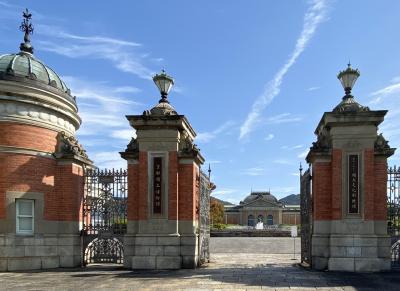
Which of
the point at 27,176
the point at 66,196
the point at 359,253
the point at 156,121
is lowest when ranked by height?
the point at 359,253

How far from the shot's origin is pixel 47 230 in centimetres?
1479

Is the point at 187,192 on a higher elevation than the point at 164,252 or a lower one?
higher

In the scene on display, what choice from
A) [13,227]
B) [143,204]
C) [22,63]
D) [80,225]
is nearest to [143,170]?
[143,204]

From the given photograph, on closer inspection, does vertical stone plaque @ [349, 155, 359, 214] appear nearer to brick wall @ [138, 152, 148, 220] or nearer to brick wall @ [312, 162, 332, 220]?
brick wall @ [312, 162, 332, 220]

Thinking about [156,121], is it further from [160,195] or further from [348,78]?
[348,78]

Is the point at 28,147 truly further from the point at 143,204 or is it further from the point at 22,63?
the point at 143,204

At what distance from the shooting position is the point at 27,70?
15.1 meters

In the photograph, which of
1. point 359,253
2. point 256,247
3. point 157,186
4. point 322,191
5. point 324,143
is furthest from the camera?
point 256,247

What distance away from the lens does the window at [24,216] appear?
1438 cm

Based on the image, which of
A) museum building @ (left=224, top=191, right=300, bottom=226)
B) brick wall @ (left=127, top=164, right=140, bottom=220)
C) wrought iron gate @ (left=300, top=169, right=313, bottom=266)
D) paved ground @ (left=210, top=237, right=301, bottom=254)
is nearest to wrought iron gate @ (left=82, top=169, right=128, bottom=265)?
brick wall @ (left=127, top=164, right=140, bottom=220)

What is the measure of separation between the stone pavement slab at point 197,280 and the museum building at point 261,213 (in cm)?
9583

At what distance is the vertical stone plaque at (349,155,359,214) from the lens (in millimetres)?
13586

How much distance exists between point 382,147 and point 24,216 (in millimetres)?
10610

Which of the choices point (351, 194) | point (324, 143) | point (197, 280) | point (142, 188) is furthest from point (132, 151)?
point (351, 194)
